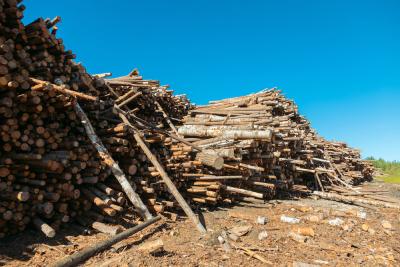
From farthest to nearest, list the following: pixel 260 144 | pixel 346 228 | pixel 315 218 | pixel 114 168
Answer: pixel 260 144 < pixel 315 218 < pixel 346 228 < pixel 114 168

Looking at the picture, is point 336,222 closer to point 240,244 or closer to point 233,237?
point 233,237

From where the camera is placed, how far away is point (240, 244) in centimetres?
621

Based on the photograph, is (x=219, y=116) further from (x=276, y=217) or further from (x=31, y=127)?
(x=31, y=127)

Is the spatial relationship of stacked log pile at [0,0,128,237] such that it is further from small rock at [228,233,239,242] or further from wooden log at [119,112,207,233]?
small rock at [228,233,239,242]

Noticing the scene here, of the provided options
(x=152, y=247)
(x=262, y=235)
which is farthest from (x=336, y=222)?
(x=152, y=247)

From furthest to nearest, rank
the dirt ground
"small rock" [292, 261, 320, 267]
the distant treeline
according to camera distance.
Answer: the distant treeline, "small rock" [292, 261, 320, 267], the dirt ground

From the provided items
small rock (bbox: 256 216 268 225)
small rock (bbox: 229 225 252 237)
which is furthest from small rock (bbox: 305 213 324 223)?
small rock (bbox: 229 225 252 237)

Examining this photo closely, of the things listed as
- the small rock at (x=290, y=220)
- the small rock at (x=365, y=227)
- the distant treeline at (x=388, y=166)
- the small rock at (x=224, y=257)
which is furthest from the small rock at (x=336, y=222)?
the distant treeline at (x=388, y=166)

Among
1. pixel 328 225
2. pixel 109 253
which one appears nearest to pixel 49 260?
pixel 109 253

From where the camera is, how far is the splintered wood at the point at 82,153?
19.3 ft

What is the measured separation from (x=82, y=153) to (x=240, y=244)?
158 inches

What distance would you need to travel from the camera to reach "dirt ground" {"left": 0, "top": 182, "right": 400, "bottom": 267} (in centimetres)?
505

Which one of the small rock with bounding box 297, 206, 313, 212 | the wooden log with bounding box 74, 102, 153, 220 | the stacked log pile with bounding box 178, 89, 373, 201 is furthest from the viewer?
the stacked log pile with bounding box 178, 89, 373, 201

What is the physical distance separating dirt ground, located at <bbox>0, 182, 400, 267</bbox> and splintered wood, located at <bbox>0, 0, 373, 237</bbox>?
0.40 meters
